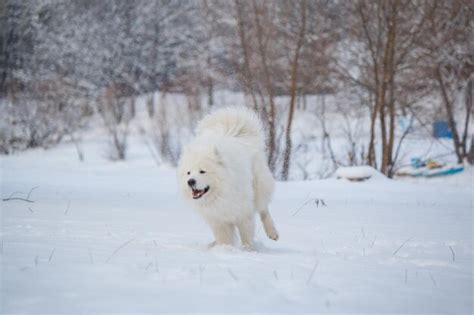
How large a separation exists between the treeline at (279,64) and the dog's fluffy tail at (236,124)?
183 inches

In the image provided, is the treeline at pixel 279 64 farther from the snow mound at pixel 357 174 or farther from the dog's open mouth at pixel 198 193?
the dog's open mouth at pixel 198 193

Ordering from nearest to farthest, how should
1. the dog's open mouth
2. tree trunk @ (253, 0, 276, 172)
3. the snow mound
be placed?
the dog's open mouth, the snow mound, tree trunk @ (253, 0, 276, 172)

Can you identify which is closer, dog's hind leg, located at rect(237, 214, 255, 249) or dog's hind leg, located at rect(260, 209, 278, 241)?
dog's hind leg, located at rect(237, 214, 255, 249)

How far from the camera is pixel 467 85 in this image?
588 inches

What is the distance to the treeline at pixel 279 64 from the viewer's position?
1131 centimetres

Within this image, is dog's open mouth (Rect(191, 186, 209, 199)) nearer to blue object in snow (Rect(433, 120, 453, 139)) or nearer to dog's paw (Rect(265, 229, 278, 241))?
dog's paw (Rect(265, 229, 278, 241))

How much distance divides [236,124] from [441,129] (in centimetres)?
1386

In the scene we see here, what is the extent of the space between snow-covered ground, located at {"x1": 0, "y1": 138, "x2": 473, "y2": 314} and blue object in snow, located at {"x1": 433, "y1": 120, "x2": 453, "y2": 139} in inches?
381

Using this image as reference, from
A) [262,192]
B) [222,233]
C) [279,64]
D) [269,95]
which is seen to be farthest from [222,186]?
[279,64]

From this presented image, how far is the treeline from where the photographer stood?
11.3 metres

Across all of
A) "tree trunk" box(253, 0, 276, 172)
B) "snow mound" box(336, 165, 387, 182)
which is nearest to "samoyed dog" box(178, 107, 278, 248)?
"tree trunk" box(253, 0, 276, 172)

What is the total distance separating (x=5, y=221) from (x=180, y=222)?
5.91 feet

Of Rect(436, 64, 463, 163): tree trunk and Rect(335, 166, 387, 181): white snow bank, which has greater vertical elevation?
Rect(436, 64, 463, 163): tree trunk

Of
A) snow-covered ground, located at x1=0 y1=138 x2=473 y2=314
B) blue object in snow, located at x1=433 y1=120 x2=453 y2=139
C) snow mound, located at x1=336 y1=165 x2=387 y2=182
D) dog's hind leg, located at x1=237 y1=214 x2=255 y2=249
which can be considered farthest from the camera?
blue object in snow, located at x1=433 y1=120 x2=453 y2=139
